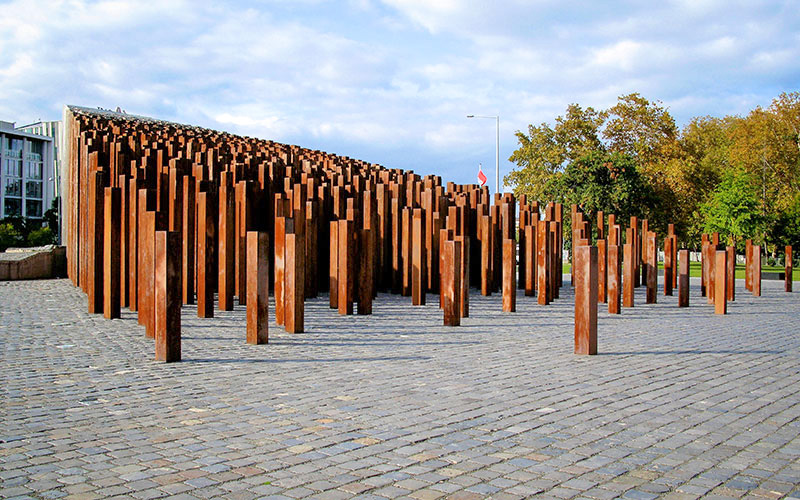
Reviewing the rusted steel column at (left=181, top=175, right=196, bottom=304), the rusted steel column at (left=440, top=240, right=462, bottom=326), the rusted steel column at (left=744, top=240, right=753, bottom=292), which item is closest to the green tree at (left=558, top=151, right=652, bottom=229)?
the rusted steel column at (left=744, top=240, right=753, bottom=292)

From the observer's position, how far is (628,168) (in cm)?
3634

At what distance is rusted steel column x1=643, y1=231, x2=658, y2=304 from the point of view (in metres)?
14.8

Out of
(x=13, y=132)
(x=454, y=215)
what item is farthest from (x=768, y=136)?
(x=13, y=132)

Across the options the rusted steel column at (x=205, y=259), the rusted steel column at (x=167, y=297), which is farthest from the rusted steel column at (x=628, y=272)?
the rusted steel column at (x=167, y=297)

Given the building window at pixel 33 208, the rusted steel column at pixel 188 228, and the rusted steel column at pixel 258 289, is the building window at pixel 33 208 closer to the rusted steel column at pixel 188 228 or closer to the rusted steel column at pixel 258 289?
the rusted steel column at pixel 188 228

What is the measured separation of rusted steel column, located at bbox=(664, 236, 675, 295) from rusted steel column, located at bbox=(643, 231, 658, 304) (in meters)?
0.64

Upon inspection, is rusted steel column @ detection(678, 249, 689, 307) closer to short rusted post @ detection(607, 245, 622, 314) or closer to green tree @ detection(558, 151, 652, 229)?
short rusted post @ detection(607, 245, 622, 314)

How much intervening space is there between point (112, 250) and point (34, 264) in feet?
33.9

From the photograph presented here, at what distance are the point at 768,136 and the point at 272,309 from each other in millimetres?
44961

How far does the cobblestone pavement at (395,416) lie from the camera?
3764 millimetres

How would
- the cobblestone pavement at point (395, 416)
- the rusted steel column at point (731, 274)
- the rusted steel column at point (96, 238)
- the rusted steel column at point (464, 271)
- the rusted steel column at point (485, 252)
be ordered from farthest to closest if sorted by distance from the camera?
the rusted steel column at point (731, 274)
the rusted steel column at point (485, 252)
the rusted steel column at point (464, 271)
the rusted steel column at point (96, 238)
the cobblestone pavement at point (395, 416)

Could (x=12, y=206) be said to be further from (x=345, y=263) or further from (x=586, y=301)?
(x=586, y=301)

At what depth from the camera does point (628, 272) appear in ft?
44.2

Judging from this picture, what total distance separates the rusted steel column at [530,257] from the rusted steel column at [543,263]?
0.13 meters
